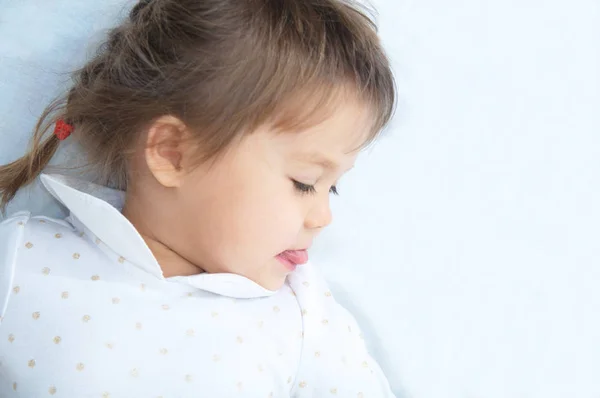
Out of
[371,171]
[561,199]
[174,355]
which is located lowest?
[174,355]

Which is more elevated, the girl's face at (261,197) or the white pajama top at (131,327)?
the girl's face at (261,197)

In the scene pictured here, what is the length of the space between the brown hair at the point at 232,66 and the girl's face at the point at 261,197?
0.09 feet

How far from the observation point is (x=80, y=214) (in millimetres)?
1101

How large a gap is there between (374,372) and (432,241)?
10.0 inches

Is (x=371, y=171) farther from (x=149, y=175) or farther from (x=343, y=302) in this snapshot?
(x=149, y=175)

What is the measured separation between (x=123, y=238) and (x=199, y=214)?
0.11 meters

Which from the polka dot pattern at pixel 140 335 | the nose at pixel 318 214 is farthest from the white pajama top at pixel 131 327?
the nose at pixel 318 214

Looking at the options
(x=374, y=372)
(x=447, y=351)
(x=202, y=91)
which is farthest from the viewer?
(x=447, y=351)

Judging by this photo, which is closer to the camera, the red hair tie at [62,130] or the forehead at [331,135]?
the forehead at [331,135]

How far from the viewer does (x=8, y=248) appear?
3.52 ft

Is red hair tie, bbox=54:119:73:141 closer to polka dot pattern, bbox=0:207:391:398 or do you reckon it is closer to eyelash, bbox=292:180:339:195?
polka dot pattern, bbox=0:207:391:398

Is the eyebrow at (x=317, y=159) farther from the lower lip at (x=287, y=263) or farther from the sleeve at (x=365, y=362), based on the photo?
the sleeve at (x=365, y=362)

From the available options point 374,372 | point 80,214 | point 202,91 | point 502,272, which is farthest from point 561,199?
point 80,214

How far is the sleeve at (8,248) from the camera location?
40.9 inches
